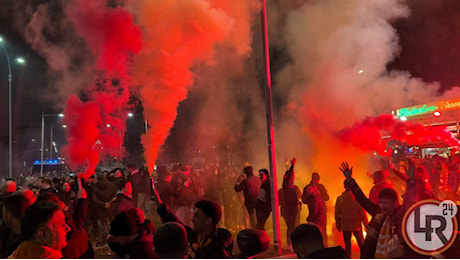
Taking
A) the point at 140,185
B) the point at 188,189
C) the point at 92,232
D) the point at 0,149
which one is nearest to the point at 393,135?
the point at 188,189

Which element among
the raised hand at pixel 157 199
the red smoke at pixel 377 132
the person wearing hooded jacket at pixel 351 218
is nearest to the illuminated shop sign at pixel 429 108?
the red smoke at pixel 377 132

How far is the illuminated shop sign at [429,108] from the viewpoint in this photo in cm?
1552

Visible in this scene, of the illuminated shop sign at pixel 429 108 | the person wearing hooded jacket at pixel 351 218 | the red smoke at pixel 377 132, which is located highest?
the illuminated shop sign at pixel 429 108

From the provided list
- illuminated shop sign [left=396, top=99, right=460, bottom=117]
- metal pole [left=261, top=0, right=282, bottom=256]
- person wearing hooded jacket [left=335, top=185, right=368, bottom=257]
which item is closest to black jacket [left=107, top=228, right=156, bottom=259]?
metal pole [left=261, top=0, right=282, bottom=256]

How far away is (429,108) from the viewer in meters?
15.7

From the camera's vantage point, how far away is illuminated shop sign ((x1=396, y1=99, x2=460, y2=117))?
15516 millimetres

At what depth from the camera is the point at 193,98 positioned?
566 inches

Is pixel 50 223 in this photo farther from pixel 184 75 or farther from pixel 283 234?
pixel 184 75

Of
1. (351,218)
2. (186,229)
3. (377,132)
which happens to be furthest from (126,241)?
(377,132)

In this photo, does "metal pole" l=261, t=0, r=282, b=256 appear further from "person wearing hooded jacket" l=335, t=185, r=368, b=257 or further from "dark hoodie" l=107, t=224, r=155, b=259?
"dark hoodie" l=107, t=224, r=155, b=259

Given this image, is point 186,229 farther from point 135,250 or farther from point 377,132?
point 377,132

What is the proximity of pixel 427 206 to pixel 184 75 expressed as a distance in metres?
6.58

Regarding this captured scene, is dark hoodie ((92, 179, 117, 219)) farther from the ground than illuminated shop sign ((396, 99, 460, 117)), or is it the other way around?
illuminated shop sign ((396, 99, 460, 117))

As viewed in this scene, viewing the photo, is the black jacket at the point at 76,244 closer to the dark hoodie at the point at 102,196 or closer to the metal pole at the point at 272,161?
the metal pole at the point at 272,161
